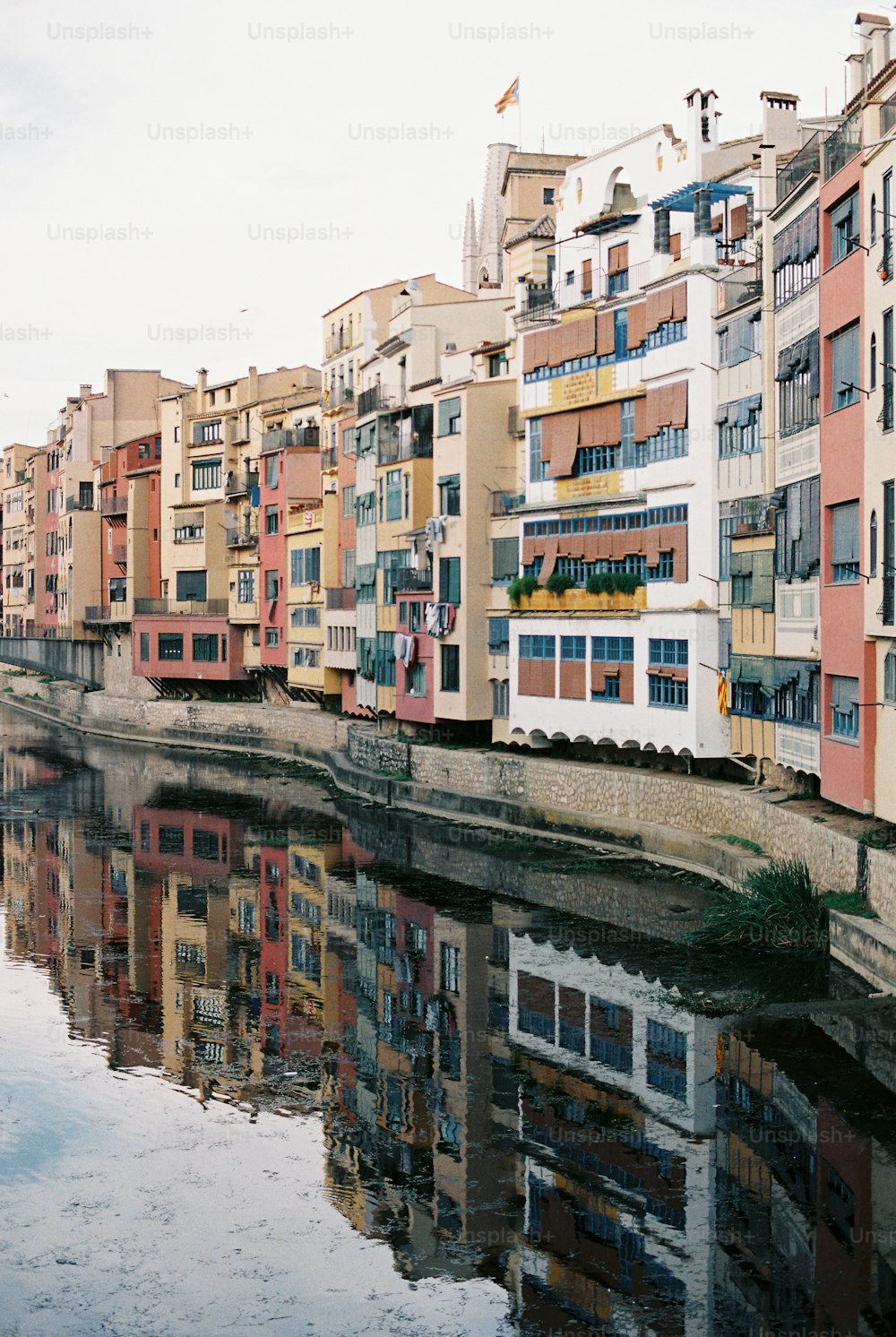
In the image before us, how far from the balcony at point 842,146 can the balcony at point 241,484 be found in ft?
151

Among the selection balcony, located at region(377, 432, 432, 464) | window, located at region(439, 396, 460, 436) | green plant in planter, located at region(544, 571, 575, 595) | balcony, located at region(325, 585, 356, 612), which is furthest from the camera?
balcony, located at region(325, 585, 356, 612)

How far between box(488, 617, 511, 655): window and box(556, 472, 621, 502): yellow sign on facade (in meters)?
4.71

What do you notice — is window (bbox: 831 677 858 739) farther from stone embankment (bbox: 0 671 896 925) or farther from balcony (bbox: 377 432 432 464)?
balcony (bbox: 377 432 432 464)

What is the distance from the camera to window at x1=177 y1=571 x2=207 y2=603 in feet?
257

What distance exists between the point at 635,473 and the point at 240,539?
36858mm

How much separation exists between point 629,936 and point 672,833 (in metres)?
5.84

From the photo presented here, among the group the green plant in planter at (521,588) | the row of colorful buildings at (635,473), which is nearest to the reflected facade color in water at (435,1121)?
the row of colorful buildings at (635,473)

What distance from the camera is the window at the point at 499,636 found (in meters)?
46.7

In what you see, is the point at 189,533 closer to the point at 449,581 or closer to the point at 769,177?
the point at 449,581

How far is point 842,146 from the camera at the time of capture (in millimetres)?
29047

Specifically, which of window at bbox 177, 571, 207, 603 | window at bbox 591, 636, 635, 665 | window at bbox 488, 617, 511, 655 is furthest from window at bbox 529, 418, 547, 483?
window at bbox 177, 571, 207, 603

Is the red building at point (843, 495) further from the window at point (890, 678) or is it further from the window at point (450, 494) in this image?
the window at point (450, 494)

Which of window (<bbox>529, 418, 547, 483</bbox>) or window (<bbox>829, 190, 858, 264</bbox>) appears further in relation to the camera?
window (<bbox>529, 418, 547, 483</bbox>)

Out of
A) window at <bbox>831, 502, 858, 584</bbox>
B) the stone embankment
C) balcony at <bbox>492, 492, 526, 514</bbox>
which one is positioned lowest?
the stone embankment
